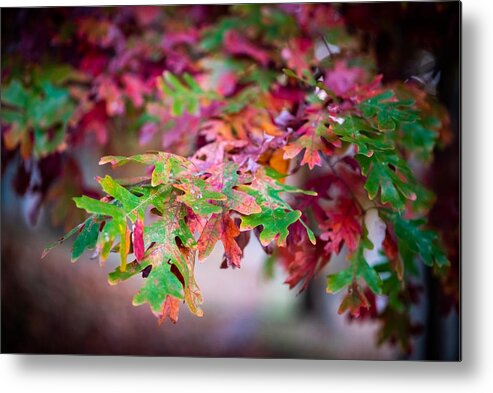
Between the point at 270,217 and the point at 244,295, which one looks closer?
the point at 270,217

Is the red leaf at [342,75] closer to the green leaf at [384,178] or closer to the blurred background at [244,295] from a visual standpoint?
the blurred background at [244,295]

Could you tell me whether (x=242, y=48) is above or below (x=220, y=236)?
above

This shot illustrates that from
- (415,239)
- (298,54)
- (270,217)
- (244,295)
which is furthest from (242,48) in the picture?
(244,295)

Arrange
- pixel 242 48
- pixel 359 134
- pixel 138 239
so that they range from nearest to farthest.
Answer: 1. pixel 138 239
2. pixel 359 134
3. pixel 242 48

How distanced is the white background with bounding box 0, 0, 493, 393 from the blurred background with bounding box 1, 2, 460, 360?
0.04 metres

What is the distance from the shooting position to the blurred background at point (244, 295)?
5.02ft

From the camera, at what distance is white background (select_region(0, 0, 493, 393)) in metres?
1.33

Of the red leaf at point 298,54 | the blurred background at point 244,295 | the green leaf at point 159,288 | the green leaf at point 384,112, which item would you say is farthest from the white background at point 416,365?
the green leaf at point 159,288

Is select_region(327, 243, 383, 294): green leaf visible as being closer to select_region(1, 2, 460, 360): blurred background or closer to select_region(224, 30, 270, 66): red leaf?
select_region(1, 2, 460, 360): blurred background

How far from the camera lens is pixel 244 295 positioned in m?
2.52

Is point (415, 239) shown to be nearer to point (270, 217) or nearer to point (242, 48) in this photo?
point (270, 217)

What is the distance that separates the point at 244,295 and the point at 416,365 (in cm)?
122

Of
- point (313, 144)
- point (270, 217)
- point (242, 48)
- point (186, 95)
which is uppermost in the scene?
point (242, 48)

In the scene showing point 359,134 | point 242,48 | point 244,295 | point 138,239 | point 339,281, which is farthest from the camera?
point 244,295
